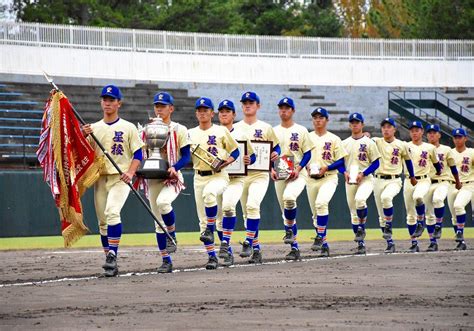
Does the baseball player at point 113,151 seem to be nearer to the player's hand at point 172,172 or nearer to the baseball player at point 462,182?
the player's hand at point 172,172

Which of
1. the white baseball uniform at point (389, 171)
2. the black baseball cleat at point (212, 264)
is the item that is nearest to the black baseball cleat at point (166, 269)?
the black baseball cleat at point (212, 264)

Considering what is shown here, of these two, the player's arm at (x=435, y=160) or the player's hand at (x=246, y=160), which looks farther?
the player's arm at (x=435, y=160)

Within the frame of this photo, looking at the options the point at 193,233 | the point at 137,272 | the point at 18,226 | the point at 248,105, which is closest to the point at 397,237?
the point at 193,233

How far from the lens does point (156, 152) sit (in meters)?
15.8

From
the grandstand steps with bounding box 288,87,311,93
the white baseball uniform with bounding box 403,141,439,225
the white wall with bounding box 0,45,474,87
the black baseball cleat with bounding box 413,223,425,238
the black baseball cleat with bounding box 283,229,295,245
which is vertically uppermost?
the white wall with bounding box 0,45,474,87

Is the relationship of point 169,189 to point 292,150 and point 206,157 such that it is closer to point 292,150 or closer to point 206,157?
point 206,157

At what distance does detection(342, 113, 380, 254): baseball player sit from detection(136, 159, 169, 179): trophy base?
5.75 metres

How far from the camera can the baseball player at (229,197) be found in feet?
54.7

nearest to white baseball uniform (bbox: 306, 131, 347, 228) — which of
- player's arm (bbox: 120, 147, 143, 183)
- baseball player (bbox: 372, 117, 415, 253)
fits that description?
baseball player (bbox: 372, 117, 415, 253)

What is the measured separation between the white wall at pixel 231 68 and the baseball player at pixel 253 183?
64.7 feet

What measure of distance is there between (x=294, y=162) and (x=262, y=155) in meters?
1.54

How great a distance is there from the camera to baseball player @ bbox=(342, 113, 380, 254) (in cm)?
2059

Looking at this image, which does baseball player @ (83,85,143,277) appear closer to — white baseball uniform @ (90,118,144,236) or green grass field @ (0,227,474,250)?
white baseball uniform @ (90,118,144,236)

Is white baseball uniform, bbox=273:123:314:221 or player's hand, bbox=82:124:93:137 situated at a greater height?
player's hand, bbox=82:124:93:137
